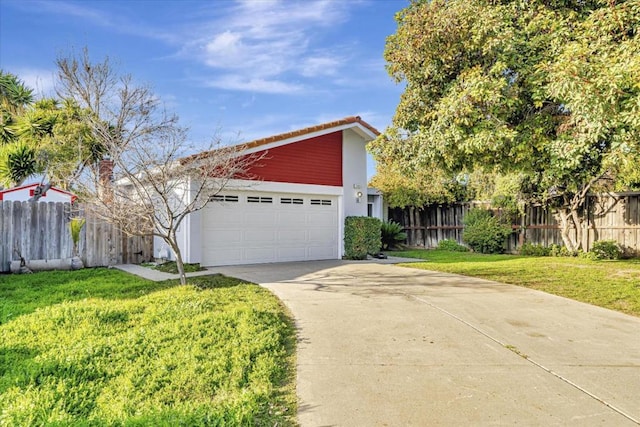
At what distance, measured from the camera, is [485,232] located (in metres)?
15.6

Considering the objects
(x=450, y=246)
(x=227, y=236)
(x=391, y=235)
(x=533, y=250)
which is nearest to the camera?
(x=227, y=236)

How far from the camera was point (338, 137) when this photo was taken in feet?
44.2

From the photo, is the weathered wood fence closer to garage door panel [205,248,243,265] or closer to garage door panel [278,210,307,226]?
garage door panel [278,210,307,226]

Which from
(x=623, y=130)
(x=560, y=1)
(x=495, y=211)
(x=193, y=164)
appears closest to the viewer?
(x=623, y=130)

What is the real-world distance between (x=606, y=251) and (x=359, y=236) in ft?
26.1

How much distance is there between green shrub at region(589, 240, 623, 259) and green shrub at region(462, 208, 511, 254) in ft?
9.99

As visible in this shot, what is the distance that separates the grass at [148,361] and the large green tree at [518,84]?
4943mm

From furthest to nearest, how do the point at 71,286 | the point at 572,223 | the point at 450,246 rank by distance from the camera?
the point at 450,246
the point at 572,223
the point at 71,286

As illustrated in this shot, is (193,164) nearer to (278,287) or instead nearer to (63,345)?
(278,287)

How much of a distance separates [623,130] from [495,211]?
423 inches

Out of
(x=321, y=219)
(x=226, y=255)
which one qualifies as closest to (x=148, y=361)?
(x=226, y=255)

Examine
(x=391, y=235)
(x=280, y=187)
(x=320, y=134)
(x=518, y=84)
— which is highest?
(x=320, y=134)

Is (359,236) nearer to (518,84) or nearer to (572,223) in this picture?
(518,84)

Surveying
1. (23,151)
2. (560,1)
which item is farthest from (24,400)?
(23,151)
